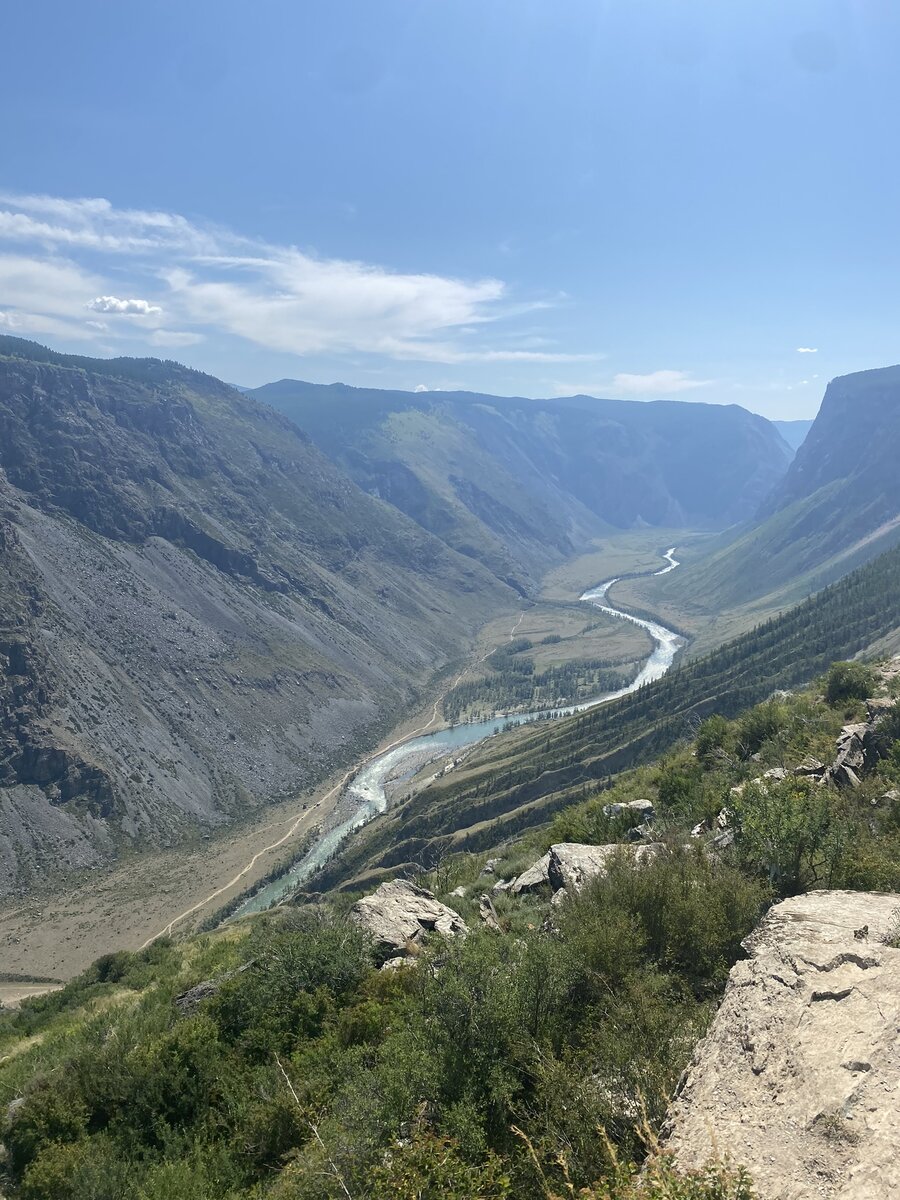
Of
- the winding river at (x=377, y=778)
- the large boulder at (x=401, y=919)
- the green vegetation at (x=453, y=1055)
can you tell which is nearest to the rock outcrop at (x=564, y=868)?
the green vegetation at (x=453, y=1055)

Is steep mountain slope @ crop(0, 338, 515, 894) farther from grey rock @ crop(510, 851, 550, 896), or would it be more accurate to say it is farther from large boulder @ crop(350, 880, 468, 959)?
grey rock @ crop(510, 851, 550, 896)

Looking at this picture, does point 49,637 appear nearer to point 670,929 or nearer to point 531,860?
point 531,860

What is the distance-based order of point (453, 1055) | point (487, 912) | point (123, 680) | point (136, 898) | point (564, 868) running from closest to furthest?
point (453, 1055) < point (487, 912) < point (564, 868) < point (136, 898) < point (123, 680)

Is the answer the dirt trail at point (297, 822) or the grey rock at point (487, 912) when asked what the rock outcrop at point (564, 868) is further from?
the dirt trail at point (297, 822)

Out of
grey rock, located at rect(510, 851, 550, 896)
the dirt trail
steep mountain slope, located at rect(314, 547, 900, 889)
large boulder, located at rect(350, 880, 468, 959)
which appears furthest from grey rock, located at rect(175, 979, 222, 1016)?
steep mountain slope, located at rect(314, 547, 900, 889)

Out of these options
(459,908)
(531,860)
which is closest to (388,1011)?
(459,908)

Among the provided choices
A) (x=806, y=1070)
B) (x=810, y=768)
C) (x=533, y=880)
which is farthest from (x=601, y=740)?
(x=806, y=1070)

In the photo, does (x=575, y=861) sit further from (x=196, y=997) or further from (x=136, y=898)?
(x=136, y=898)

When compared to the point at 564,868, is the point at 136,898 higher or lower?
lower
